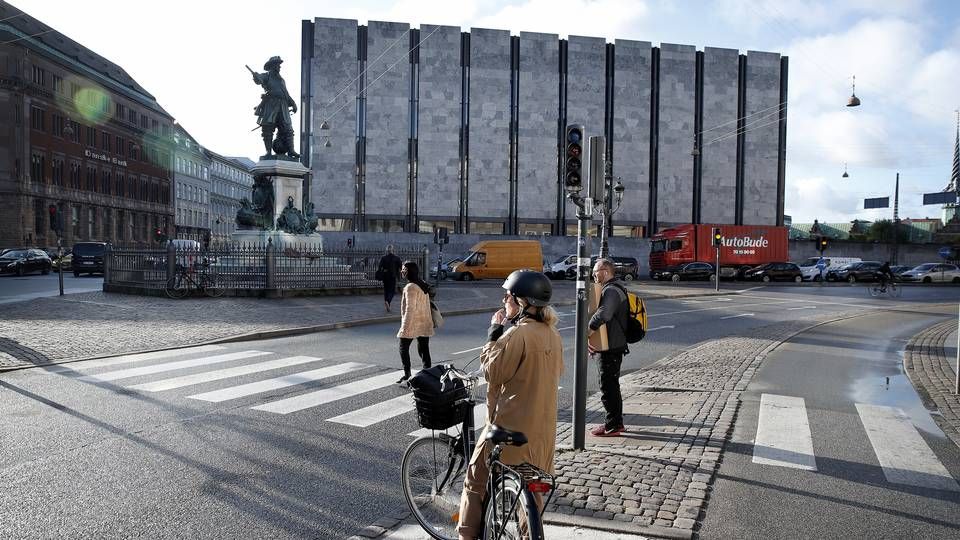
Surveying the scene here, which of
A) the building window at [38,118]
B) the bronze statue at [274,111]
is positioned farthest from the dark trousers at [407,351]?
the building window at [38,118]

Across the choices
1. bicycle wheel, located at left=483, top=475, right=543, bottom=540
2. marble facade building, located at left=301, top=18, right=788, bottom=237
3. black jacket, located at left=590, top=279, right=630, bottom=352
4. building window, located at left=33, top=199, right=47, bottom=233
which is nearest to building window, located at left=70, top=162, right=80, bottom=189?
building window, located at left=33, top=199, right=47, bottom=233

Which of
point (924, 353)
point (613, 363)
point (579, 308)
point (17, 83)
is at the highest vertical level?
point (17, 83)

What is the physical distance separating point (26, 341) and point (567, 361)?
964 centimetres

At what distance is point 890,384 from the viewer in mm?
10391

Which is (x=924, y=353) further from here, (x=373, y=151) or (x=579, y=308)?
(x=373, y=151)

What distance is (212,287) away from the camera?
74.4ft

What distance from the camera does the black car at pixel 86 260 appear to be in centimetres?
3931

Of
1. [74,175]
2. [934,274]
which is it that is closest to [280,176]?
[934,274]

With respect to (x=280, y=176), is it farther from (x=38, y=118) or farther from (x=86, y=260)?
(x=38, y=118)

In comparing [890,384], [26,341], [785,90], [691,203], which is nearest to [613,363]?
[890,384]

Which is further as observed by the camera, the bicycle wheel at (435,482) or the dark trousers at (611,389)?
the dark trousers at (611,389)

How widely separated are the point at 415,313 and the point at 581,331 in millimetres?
3150

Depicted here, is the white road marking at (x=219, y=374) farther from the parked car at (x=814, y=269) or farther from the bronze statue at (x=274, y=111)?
the parked car at (x=814, y=269)

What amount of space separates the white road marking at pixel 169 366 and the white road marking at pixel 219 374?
0.66 meters
